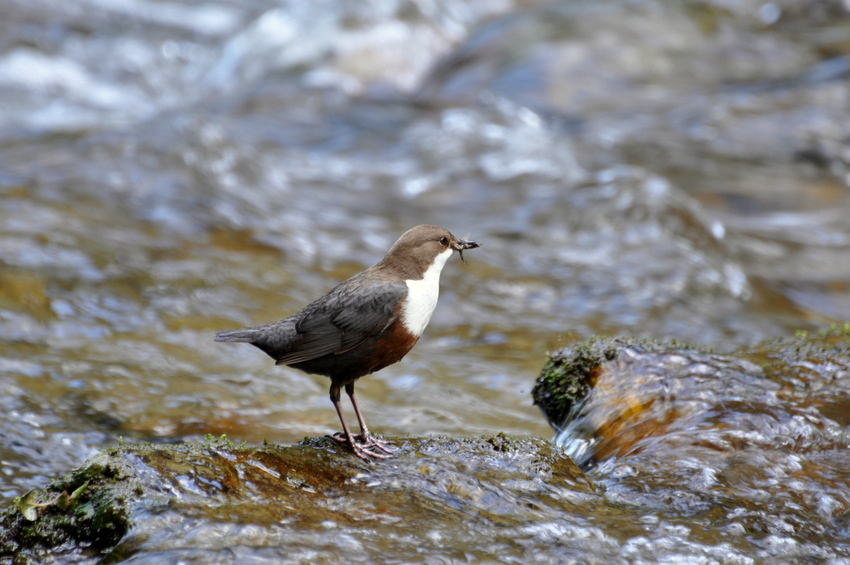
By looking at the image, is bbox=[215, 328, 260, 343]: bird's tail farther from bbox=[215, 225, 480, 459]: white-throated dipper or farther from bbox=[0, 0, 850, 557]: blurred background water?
bbox=[0, 0, 850, 557]: blurred background water

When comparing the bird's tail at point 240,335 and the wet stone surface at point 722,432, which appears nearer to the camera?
the wet stone surface at point 722,432

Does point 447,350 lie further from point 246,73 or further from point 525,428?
point 246,73

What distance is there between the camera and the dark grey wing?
329cm

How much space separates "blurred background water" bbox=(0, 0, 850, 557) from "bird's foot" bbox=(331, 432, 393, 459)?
136cm

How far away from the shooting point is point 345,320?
10.9 ft

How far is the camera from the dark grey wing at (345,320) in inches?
130

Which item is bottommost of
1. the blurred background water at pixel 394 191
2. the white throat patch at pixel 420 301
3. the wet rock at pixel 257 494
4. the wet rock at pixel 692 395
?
the wet rock at pixel 257 494

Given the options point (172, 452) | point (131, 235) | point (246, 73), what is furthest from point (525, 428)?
point (246, 73)

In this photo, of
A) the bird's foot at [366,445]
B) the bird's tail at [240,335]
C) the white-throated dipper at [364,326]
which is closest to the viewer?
the bird's foot at [366,445]

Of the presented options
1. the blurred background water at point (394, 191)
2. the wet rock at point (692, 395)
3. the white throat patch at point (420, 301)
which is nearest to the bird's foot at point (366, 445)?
the white throat patch at point (420, 301)

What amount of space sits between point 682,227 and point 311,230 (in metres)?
3.61

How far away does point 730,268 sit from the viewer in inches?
296

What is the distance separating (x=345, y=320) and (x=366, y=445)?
1.65 feet

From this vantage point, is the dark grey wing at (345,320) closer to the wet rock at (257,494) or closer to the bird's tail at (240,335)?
the bird's tail at (240,335)
